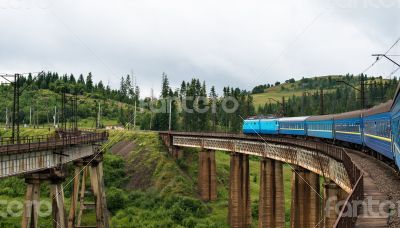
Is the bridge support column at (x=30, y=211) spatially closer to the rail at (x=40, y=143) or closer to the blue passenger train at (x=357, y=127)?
the rail at (x=40, y=143)

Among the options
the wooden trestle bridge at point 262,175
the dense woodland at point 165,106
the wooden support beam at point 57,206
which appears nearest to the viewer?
the wooden trestle bridge at point 262,175

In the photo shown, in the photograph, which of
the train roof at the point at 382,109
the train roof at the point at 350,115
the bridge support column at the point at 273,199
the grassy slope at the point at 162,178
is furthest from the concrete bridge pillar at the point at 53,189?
the train roof at the point at 350,115

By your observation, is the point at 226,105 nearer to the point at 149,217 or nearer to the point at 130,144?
the point at 130,144

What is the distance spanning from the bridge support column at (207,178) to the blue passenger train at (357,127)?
8.50 meters

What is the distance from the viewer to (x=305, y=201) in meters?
36.0

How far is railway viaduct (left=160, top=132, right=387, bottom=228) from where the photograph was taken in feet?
54.7

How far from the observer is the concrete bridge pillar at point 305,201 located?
35.5 m

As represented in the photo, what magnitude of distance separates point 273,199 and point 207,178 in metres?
22.8

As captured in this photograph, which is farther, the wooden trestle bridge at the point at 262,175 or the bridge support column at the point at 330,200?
the bridge support column at the point at 330,200

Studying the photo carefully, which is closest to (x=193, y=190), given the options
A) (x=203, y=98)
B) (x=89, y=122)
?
(x=203, y=98)

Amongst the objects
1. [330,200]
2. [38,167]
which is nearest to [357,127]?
[330,200]

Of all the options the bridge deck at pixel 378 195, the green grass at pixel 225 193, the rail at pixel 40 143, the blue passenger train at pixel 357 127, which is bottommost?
the green grass at pixel 225 193

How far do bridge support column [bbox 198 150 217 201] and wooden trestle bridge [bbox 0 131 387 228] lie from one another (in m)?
3.50

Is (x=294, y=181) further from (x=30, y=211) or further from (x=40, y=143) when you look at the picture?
(x=30, y=211)
